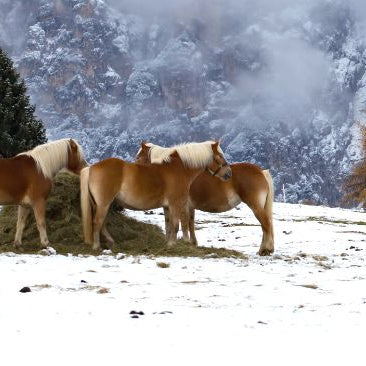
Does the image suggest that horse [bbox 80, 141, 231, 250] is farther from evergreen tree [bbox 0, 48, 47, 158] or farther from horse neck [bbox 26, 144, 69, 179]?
evergreen tree [bbox 0, 48, 47, 158]

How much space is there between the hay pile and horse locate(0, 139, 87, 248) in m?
0.53

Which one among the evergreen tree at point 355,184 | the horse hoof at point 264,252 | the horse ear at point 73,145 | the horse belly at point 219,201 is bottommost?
the evergreen tree at point 355,184

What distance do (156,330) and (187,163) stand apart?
682 centimetres

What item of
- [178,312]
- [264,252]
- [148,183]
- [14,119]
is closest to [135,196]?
[148,183]

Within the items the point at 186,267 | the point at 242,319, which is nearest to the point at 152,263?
the point at 186,267

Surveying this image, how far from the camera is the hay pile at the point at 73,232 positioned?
33.6ft

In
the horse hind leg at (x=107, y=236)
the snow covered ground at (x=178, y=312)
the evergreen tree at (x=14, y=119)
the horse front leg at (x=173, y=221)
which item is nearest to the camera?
the snow covered ground at (x=178, y=312)

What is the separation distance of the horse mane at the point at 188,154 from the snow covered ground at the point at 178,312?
103 inches

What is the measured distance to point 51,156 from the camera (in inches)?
416

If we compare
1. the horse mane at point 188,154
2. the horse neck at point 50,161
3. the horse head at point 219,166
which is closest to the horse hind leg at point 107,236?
the horse neck at point 50,161

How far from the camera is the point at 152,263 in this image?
8.53m

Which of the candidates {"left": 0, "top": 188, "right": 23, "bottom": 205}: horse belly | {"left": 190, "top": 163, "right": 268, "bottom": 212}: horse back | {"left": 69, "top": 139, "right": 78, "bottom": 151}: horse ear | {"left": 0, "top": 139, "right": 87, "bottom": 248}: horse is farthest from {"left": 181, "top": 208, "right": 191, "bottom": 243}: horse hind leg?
{"left": 0, "top": 188, "right": 23, "bottom": 205}: horse belly

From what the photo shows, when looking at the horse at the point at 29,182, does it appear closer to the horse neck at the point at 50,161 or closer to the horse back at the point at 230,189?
the horse neck at the point at 50,161

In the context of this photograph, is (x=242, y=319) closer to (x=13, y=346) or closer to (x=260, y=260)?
(x=13, y=346)
